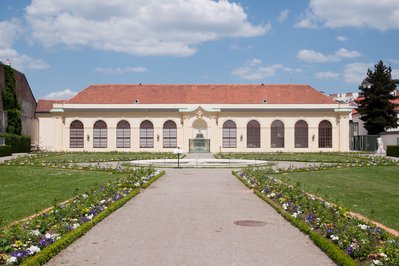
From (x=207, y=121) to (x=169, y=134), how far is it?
4.78 m

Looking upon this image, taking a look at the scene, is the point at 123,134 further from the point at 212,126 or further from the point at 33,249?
the point at 33,249

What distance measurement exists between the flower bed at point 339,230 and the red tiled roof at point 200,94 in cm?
4395

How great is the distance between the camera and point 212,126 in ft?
183

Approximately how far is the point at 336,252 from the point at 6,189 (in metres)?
13.3

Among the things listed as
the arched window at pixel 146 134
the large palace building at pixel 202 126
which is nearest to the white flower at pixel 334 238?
the large palace building at pixel 202 126

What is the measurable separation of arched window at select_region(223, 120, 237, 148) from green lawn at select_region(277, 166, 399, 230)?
97.0ft

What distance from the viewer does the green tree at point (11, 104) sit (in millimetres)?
55909

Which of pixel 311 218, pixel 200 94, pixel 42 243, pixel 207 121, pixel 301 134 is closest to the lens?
pixel 42 243

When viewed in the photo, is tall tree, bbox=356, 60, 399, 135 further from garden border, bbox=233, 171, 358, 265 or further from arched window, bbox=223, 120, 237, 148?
garden border, bbox=233, 171, 358, 265

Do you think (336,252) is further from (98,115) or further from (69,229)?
(98,115)

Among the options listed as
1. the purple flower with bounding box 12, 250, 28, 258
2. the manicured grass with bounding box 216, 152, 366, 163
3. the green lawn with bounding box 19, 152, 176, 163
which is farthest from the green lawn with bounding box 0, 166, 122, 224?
the manicured grass with bounding box 216, 152, 366, 163

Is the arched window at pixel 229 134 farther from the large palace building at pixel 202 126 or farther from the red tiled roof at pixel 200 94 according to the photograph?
the red tiled roof at pixel 200 94

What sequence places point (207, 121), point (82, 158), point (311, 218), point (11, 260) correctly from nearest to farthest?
point (11, 260)
point (311, 218)
point (82, 158)
point (207, 121)

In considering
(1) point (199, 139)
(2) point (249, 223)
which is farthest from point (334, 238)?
(1) point (199, 139)
